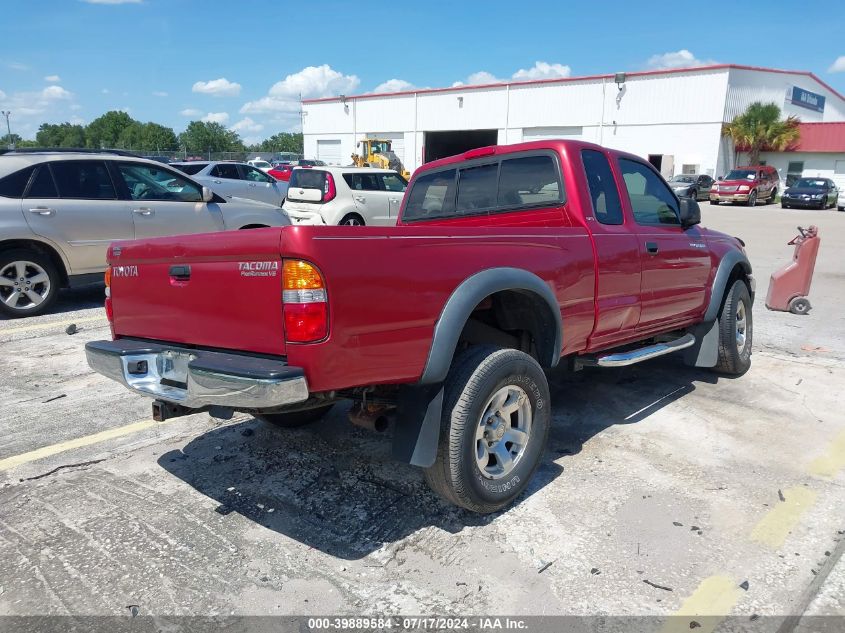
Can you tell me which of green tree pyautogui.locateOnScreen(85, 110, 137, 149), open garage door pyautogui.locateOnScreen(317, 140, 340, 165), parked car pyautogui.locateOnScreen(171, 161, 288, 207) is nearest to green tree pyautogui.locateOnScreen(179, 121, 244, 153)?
green tree pyautogui.locateOnScreen(85, 110, 137, 149)

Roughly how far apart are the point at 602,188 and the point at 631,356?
3.75ft

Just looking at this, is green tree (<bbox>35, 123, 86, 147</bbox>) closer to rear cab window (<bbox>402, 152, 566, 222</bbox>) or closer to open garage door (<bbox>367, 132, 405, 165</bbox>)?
open garage door (<bbox>367, 132, 405, 165</bbox>)

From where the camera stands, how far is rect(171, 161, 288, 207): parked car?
14.6 metres

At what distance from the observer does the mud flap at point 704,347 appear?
5.31 metres

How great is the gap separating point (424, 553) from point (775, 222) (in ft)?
81.0

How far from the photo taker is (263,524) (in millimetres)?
3182

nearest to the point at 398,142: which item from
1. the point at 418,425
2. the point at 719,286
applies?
the point at 719,286

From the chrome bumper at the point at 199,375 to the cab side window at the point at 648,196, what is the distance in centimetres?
299

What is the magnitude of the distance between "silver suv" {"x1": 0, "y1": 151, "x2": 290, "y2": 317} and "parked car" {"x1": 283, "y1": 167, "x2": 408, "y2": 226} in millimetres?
4560

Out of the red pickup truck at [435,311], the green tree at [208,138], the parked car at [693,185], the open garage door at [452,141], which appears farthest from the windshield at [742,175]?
the green tree at [208,138]

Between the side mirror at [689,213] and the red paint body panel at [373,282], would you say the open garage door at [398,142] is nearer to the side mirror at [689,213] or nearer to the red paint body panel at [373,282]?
the side mirror at [689,213]

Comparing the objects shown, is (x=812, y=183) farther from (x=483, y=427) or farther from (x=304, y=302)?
(x=304, y=302)

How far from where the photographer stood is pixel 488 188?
4.50 meters

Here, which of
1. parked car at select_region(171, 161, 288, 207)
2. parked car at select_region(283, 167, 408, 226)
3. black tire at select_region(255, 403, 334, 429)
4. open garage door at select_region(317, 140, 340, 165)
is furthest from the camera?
open garage door at select_region(317, 140, 340, 165)
